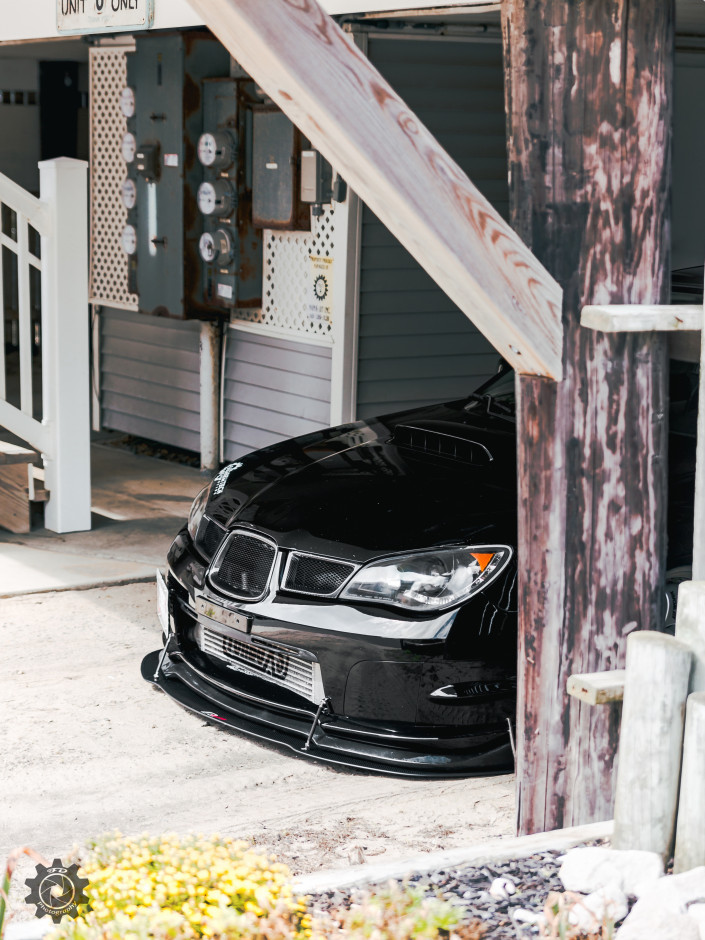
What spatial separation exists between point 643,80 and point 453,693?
76.4 inches

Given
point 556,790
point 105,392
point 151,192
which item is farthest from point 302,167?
point 556,790

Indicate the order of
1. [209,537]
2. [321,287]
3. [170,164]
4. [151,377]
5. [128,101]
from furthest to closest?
[151,377]
[128,101]
[170,164]
[321,287]
[209,537]

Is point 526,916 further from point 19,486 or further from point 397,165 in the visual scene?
point 19,486

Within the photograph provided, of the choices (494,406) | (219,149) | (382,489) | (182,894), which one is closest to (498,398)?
(494,406)

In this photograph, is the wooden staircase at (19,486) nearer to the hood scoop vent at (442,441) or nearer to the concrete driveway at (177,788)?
the concrete driveway at (177,788)

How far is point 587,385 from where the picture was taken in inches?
126

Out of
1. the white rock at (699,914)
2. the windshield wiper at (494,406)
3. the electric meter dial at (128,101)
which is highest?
the electric meter dial at (128,101)

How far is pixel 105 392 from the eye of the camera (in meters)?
10.4

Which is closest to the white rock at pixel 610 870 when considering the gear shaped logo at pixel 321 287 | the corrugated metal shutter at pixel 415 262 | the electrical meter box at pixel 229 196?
the corrugated metal shutter at pixel 415 262

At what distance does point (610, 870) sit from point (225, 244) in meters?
6.28

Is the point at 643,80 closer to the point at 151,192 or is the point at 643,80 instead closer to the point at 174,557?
the point at 174,557

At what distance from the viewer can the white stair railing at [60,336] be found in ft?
23.3

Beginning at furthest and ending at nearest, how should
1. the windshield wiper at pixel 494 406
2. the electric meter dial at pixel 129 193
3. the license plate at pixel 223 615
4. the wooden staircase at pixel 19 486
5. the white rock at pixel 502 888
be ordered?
1. the electric meter dial at pixel 129 193
2. the wooden staircase at pixel 19 486
3. the windshield wiper at pixel 494 406
4. the license plate at pixel 223 615
5. the white rock at pixel 502 888

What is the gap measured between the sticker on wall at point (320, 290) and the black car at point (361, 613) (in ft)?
10.5
